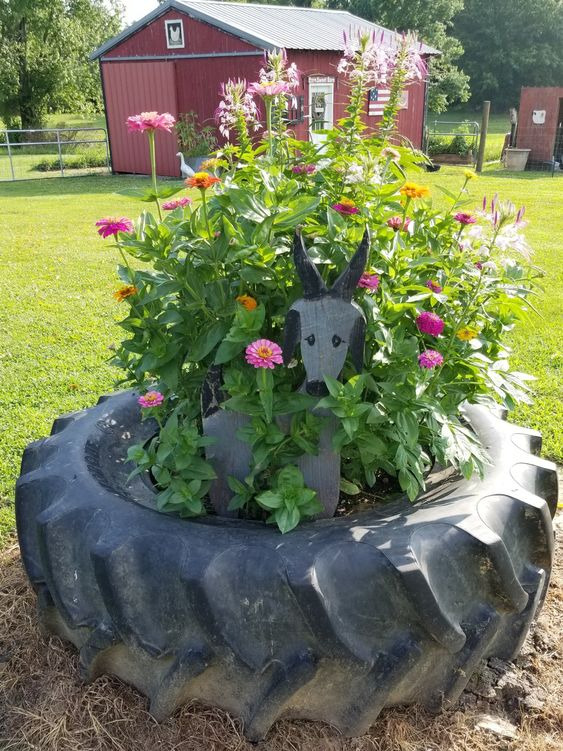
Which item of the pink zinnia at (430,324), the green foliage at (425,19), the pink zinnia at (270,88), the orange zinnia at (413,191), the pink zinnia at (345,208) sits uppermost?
the green foliage at (425,19)

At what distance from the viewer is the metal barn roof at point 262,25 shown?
14023mm

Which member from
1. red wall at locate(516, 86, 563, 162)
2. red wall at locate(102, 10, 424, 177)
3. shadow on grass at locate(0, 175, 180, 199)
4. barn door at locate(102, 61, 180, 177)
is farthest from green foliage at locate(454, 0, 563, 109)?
shadow on grass at locate(0, 175, 180, 199)

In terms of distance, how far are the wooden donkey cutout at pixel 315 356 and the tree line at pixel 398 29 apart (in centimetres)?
2249

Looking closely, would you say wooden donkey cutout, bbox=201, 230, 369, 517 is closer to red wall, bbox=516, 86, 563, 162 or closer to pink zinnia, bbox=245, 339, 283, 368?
pink zinnia, bbox=245, 339, 283, 368

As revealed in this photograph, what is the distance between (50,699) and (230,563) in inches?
32.3

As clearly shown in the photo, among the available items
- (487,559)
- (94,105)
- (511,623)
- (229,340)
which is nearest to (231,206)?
(229,340)

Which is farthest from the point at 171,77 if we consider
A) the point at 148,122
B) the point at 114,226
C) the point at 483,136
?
the point at 114,226

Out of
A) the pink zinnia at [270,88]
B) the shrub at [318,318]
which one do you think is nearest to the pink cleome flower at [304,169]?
the shrub at [318,318]

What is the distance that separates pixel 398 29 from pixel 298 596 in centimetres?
4025

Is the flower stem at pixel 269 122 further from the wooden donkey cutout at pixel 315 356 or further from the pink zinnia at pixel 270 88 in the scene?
the wooden donkey cutout at pixel 315 356

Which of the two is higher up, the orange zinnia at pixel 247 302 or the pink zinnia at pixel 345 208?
the pink zinnia at pixel 345 208

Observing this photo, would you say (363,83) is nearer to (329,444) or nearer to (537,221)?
(329,444)

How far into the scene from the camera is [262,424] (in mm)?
1883

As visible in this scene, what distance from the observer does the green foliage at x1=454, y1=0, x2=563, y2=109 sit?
4219 centimetres
